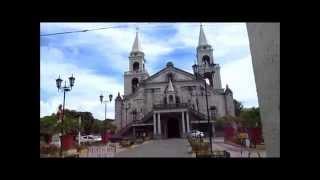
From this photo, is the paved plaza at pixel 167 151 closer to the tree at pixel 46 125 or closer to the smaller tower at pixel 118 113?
the tree at pixel 46 125

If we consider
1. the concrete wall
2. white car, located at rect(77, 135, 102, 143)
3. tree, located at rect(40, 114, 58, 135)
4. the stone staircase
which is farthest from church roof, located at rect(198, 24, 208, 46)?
the stone staircase

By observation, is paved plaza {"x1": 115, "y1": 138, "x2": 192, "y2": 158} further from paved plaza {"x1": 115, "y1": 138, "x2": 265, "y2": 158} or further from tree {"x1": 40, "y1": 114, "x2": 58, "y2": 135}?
tree {"x1": 40, "y1": 114, "x2": 58, "y2": 135}

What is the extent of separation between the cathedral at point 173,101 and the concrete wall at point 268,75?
1.53 m

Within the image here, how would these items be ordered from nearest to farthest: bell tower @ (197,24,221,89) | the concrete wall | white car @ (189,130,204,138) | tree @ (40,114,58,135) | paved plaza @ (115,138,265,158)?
tree @ (40,114,58,135) < the concrete wall < paved plaza @ (115,138,265,158) < bell tower @ (197,24,221,89) < white car @ (189,130,204,138)

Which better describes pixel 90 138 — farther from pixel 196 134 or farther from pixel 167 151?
pixel 196 134

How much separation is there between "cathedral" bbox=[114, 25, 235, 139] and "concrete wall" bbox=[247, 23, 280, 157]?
1.53 metres

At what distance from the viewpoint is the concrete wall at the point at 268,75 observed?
285 centimetres

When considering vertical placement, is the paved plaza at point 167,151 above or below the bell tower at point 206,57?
below

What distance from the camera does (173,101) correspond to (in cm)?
870

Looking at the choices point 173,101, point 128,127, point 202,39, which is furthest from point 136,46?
point 173,101

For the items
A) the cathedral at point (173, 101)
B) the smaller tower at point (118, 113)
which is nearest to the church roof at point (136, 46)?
the cathedral at point (173, 101)

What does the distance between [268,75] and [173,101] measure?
5.57 m

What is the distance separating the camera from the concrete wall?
112 inches
